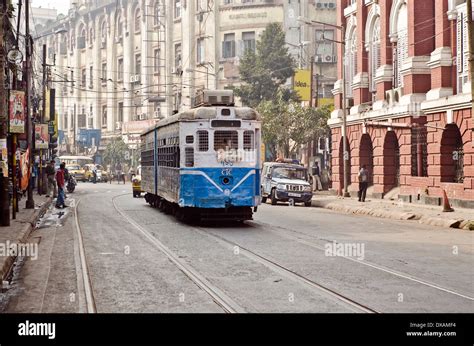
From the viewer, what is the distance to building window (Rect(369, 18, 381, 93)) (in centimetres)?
4159

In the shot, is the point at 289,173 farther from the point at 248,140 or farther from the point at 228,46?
the point at 228,46

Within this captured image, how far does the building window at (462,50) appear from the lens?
31.8m

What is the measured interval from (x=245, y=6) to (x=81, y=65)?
3534cm

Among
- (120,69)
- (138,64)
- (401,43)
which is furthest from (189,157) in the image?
(120,69)

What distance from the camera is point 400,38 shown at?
1508 inches

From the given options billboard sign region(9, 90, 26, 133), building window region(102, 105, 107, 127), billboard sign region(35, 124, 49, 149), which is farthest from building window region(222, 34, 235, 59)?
billboard sign region(9, 90, 26, 133)

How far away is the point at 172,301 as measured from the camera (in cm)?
1042

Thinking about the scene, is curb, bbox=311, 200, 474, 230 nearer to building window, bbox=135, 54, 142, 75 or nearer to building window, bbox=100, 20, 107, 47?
building window, bbox=135, 54, 142, 75

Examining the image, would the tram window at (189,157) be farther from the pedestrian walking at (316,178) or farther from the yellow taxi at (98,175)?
the yellow taxi at (98,175)

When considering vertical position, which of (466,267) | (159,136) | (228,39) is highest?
(228,39)

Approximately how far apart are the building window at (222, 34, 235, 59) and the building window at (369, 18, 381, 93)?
103 feet

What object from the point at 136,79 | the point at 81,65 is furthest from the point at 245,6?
the point at 81,65

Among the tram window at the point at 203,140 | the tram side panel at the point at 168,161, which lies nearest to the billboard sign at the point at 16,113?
the tram side panel at the point at 168,161

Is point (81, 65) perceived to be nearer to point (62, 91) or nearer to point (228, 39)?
point (62, 91)
